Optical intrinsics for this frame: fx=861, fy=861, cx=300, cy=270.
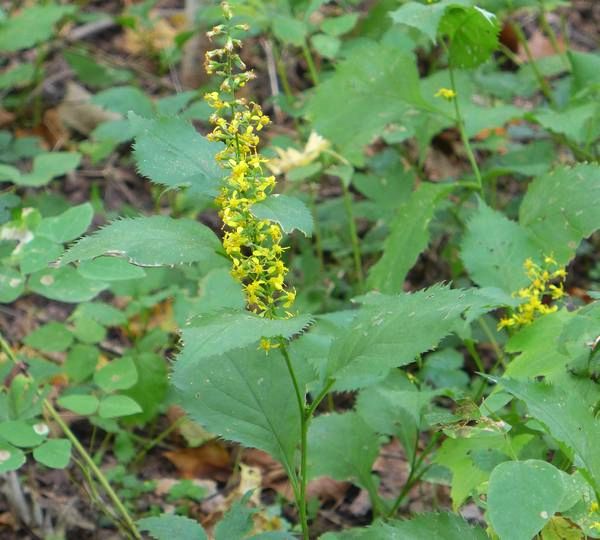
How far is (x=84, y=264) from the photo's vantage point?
181cm

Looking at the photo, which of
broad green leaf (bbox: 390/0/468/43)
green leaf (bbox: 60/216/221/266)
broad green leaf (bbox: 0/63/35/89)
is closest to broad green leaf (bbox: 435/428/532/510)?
green leaf (bbox: 60/216/221/266)

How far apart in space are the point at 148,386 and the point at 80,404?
47cm

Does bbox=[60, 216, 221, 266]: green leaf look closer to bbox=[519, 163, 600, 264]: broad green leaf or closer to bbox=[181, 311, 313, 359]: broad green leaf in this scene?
bbox=[181, 311, 313, 359]: broad green leaf

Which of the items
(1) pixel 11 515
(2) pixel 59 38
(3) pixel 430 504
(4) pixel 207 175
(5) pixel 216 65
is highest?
(5) pixel 216 65

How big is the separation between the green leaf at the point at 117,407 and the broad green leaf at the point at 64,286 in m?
0.25

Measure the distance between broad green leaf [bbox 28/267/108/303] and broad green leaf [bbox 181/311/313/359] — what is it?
0.82 metres

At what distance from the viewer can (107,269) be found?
1776mm

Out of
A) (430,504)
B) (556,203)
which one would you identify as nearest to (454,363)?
(430,504)

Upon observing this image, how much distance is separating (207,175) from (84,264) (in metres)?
0.49

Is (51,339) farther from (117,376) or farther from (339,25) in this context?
(339,25)

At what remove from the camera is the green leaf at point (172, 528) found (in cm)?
163

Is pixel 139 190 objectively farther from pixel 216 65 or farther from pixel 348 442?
pixel 216 65

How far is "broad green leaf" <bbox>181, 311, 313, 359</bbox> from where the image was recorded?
1.22 metres

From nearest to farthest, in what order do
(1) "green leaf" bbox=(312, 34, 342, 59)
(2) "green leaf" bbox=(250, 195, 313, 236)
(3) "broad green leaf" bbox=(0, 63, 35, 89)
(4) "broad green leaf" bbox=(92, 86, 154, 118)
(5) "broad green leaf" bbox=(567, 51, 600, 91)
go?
(2) "green leaf" bbox=(250, 195, 313, 236) → (5) "broad green leaf" bbox=(567, 51, 600, 91) → (1) "green leaf" bbox=(312, 34, 342, 59) → (4) "broad green leaf" bbox=(92, 86, 154, 118) → (3) "broad green leaf" bbox=(0, 63, 35, 89)
